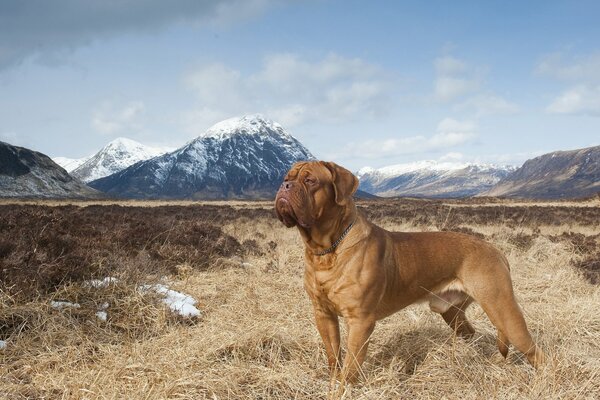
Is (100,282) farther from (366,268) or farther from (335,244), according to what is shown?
(366,268)

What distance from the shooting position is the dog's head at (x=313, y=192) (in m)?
3.16

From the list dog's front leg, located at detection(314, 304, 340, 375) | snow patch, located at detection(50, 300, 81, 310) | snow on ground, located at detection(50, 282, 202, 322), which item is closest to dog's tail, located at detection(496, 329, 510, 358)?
dog's front leg, located at detection(314, 304, 340, 375)

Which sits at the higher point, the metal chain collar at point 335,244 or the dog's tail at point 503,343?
the metal chain collar at point 335,244

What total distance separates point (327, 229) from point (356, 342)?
2.65ft

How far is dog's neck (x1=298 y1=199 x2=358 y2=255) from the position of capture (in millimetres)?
3359

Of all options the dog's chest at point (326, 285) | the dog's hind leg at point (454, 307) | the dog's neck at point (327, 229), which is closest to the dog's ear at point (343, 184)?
the dog's neck at point (327, 229)

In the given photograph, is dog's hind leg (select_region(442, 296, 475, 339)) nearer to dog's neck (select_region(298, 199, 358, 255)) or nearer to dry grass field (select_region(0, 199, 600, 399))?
dry grass field (select_region(0, 199, 600, 399))

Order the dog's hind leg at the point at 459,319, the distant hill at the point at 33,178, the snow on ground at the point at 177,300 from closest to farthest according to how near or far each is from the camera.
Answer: the dog's hind leg at the point at 459,319
the snow on ground at the point at 177,300
the distant hill at the point at 33,178

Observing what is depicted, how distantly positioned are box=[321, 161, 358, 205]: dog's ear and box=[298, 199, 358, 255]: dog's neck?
0.36 feet

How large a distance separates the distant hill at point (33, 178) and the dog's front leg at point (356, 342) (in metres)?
87.8

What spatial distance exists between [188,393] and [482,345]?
2844mm

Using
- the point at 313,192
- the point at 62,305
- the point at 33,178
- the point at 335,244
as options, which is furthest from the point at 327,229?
the point at 33,178

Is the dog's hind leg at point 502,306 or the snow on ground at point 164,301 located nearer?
the dog's hind leg at point 502,306

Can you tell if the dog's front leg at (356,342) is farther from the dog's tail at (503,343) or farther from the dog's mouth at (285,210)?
the dog's tail at (503,343)
